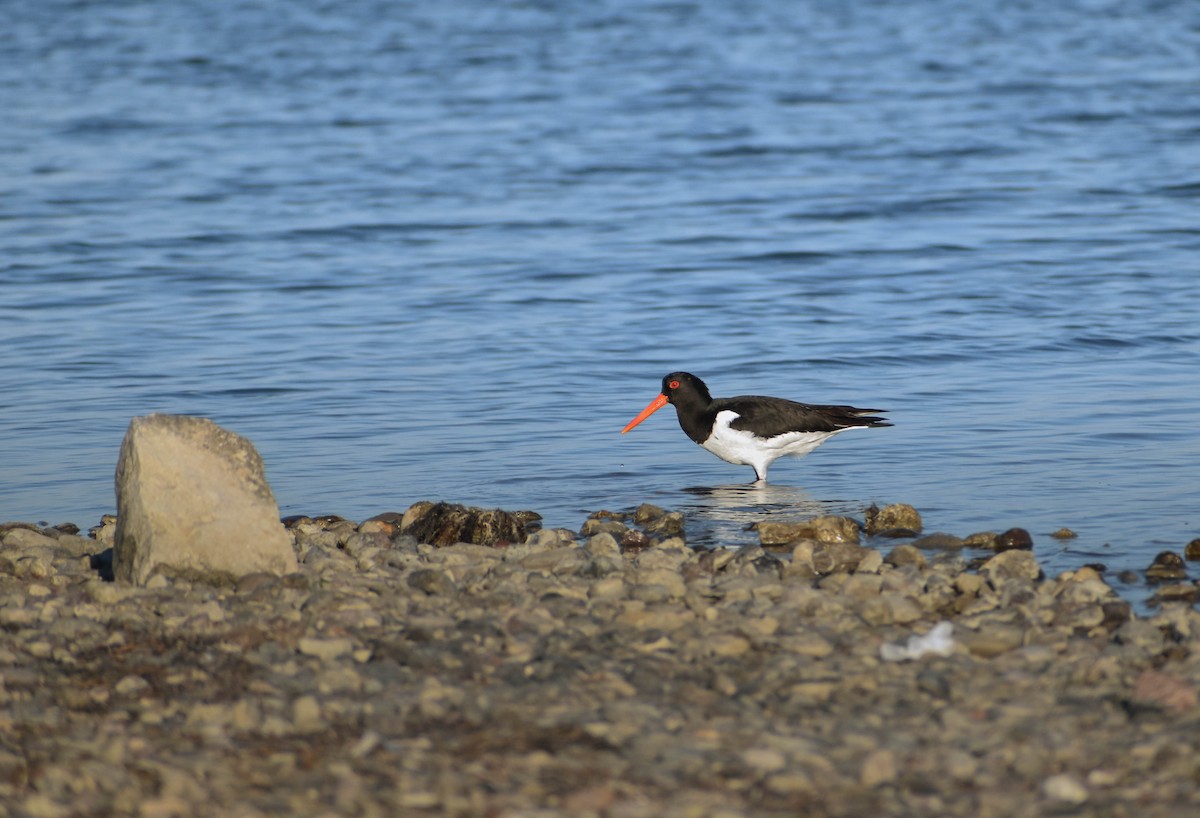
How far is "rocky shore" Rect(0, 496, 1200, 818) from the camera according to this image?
5.07m

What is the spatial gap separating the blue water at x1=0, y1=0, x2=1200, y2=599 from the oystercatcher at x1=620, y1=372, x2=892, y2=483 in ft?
0.85

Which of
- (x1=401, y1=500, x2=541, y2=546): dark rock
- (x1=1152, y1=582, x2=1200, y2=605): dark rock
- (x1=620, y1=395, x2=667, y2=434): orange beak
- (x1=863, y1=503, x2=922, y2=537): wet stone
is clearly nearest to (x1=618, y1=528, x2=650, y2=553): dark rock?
(x1=401, y1=500, x2=541, y2=546): dark rock

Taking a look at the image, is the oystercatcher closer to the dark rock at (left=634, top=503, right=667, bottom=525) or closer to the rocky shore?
the dark rock at (left=634, top=503, right=667, bottom=525)

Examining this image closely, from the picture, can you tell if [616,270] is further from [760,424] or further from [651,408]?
[760,424]

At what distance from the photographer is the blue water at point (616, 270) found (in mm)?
10695

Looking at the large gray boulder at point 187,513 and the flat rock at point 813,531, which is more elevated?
the large gray boulder at point 187,513

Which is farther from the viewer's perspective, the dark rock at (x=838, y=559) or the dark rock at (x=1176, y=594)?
the dark rock at (x=838, y=559)

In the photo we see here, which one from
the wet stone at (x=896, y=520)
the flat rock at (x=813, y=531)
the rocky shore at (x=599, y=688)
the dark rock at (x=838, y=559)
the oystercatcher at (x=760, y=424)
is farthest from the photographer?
the oystercatcher at (x=760, y=424)

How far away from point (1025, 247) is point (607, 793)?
50.7ft

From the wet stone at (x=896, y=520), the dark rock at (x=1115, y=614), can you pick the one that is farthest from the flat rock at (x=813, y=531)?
the dark rock at (x=1115, y=614)

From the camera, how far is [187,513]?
742 centimetres

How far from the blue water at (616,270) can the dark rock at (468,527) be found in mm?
791

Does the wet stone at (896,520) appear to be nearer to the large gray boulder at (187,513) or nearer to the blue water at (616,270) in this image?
the blue water at (616,270)

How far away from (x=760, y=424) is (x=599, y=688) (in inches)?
195
